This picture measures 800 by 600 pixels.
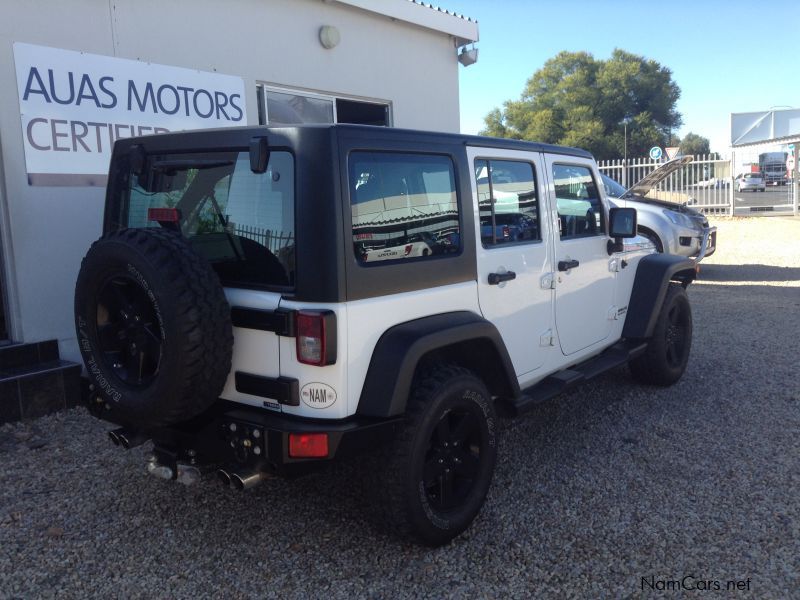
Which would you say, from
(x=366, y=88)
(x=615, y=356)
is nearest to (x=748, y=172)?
(x=366, y=88)

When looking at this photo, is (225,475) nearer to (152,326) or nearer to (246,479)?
(246,479)

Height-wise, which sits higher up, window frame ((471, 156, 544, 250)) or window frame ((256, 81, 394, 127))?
window frame ((256, 81, 394, 127))

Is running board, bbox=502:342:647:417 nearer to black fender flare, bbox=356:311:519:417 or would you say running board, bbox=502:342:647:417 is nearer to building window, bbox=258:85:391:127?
black fender flare, bbox=356:311:519:417

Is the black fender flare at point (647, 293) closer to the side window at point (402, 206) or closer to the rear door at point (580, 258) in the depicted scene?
the rear door at point (580, 258)

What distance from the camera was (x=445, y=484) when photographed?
328 cm

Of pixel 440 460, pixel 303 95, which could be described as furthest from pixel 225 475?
pixel 303 95

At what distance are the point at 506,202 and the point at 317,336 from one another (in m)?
1.53

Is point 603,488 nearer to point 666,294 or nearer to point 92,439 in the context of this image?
point 666,294

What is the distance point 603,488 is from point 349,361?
1.85 m

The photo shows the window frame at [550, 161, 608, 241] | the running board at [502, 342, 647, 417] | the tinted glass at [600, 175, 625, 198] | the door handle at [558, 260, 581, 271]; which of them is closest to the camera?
the running board at [502, 342, 647, 417]

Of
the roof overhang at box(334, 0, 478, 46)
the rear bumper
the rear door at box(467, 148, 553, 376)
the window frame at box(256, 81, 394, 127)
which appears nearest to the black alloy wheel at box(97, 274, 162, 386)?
the rear bumper

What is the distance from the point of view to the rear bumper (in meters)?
2.78

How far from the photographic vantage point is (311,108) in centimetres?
793

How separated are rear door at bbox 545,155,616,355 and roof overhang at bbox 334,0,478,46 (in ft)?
15.0
